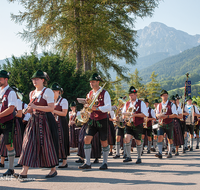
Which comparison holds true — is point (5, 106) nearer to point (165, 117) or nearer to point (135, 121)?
point (135, 121)

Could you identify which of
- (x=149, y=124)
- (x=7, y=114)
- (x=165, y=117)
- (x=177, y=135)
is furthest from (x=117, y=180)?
(x=149, y=124)

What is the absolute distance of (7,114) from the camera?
17.8 ft

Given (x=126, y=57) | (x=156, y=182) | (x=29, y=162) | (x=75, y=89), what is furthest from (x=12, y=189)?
(x=126, y=57)

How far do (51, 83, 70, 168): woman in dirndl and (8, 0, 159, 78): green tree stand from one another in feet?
37.8

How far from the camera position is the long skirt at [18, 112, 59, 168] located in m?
5.08

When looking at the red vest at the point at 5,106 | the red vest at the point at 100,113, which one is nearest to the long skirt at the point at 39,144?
the red vest at the point at 5,106

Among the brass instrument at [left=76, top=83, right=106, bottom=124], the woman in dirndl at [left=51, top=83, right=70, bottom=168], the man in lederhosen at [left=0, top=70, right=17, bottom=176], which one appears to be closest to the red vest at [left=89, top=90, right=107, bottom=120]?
the brass instrument at [left=76, top=83, right=106, bottom=124]

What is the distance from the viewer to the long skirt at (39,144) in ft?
16.7

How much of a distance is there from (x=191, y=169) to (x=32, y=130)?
13.9ft

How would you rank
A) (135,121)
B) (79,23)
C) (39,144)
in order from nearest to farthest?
(39,144)
(135,121)
(79,23)

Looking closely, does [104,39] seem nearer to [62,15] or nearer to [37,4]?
[62,15]

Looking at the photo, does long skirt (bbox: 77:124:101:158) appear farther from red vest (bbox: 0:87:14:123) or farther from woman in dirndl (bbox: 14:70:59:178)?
red vest (bbox: 0:87:14:123)

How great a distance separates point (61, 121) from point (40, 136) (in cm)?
190

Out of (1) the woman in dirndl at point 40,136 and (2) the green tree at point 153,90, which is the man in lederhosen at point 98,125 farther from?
(2) the green tree at point 153,90
